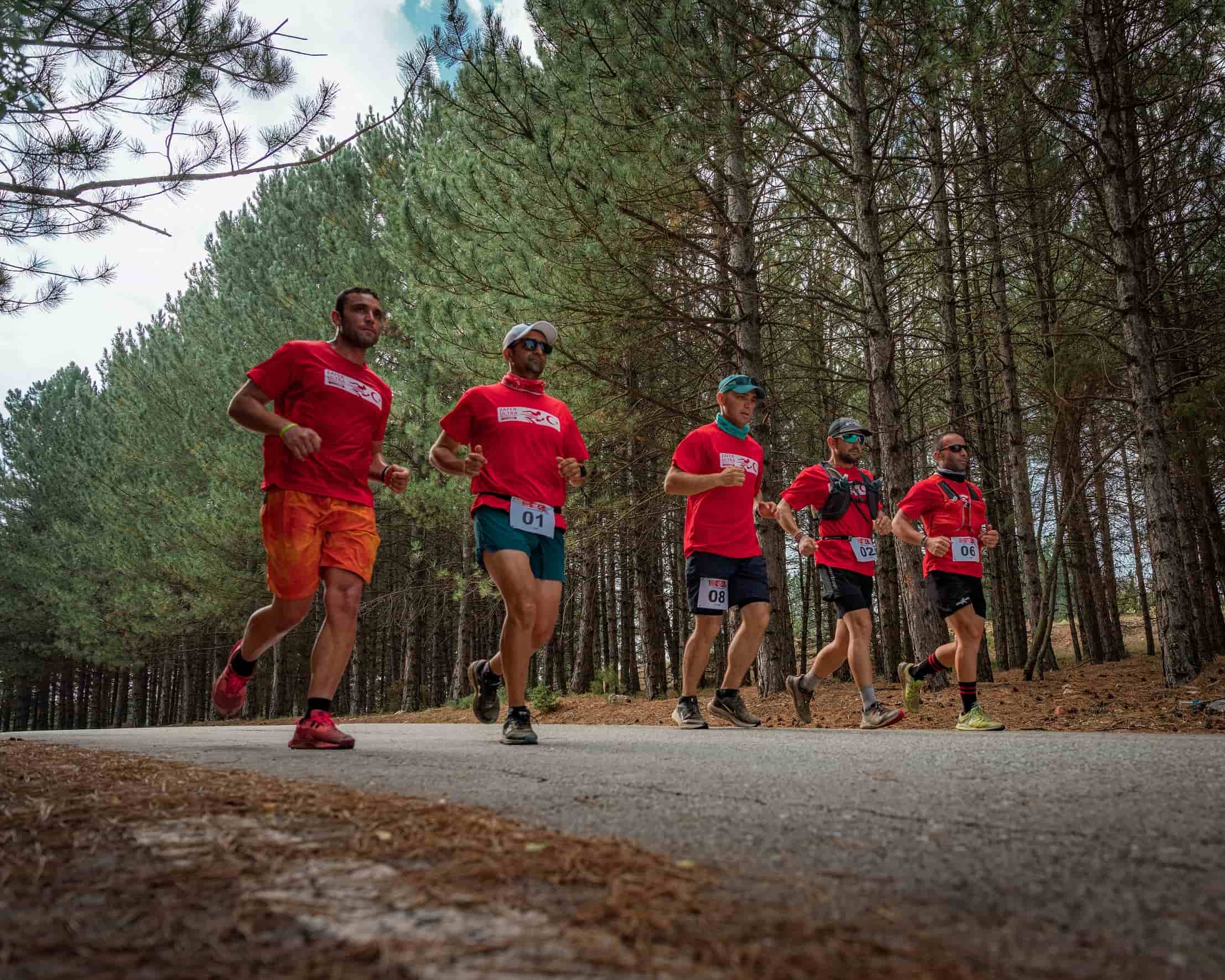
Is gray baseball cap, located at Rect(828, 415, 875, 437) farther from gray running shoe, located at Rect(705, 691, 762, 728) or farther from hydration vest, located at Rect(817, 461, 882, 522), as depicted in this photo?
gray running shoe, located at Rect(705, 691, 762, 728)

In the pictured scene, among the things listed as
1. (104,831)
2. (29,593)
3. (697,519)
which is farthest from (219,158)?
(29,593)

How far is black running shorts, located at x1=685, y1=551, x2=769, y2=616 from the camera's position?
6270 mm

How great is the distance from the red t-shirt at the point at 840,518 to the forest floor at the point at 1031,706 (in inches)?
64.2

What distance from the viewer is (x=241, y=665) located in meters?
5.25

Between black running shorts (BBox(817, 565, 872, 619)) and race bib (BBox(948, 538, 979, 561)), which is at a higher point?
race bib (BBox(948, 538, 979, 561))

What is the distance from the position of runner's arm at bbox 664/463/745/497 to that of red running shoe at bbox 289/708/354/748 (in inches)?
108

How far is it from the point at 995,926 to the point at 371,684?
124ft

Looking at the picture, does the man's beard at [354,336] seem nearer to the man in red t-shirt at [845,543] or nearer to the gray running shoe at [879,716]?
the man in red t-shirt at [845,543]

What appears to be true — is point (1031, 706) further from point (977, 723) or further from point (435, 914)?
point (435, 914)

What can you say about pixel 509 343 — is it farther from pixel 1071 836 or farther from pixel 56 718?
pixel 56 718

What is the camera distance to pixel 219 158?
5234mm

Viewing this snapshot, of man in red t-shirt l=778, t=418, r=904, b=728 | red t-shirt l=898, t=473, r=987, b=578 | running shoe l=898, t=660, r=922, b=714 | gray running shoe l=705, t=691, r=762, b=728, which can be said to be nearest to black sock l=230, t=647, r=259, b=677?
gray running shoe l=705, t=691, r=762, b=728

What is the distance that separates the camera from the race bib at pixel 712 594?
6.24m

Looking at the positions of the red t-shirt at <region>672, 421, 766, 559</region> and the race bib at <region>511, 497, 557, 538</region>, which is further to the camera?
the red t-shirt at <region>672, 421, 766, 559</region>
